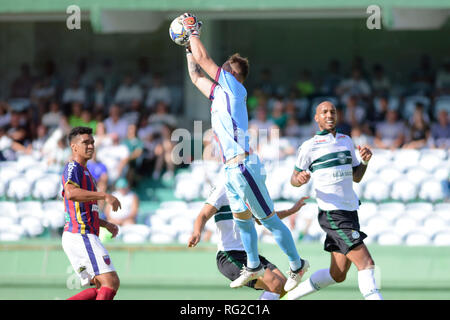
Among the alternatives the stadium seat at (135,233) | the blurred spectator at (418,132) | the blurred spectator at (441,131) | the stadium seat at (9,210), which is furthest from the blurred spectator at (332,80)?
the stadium seat at (9,210)

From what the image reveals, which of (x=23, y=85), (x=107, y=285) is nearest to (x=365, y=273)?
(x=107, y=285)

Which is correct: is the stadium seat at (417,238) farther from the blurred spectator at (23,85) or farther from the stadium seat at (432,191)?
the blurred spectator at (23,85)

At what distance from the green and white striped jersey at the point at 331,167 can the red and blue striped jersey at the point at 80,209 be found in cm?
192

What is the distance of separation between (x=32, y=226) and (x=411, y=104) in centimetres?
682

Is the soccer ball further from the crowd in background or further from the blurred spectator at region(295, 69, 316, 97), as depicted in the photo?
the blurred spectator at region(295, 69, 316, 97)

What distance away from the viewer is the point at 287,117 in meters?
14.3

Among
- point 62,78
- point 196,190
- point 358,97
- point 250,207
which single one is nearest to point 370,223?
point 196,190

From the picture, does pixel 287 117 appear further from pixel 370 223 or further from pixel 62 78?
pixel 62 78

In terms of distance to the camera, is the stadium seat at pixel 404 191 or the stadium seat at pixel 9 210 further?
the stadium seat at pixel 9 210

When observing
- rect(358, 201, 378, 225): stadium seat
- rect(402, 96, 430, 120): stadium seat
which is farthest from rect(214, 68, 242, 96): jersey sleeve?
rect(402, 96, 430, 120): stadium seat

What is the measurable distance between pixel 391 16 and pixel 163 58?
5.92m

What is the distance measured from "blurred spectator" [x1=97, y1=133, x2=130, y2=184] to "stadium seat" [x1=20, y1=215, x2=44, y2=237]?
1270 mm

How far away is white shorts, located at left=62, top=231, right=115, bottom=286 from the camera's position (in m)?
7.36

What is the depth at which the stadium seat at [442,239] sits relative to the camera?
11711 millimetres
